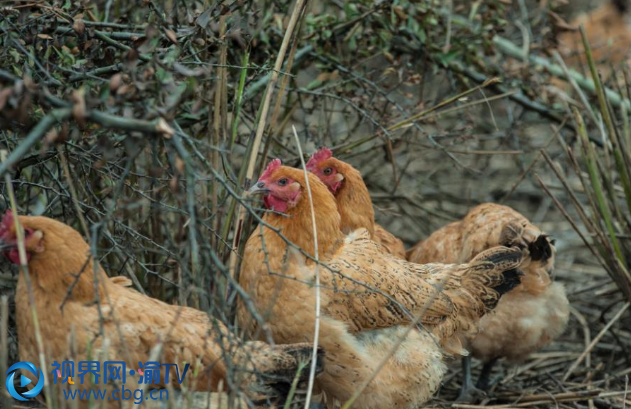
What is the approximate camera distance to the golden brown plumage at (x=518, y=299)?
14.4 ft

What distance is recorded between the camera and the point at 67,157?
3455mm

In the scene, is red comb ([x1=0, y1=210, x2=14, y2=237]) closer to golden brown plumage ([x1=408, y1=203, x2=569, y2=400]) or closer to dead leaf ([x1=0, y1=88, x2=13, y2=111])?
dead leaf ([x1=0, y1=88, x2=13, y2=111])

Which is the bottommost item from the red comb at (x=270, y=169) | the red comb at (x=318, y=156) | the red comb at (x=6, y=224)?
the red comb at (x=318, y=156)

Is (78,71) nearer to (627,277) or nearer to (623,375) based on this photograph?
(627,277)

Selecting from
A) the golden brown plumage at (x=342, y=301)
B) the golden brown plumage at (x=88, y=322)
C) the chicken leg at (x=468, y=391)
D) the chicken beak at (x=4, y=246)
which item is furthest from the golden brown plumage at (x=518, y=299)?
the chicken beak at (x=4, y=246)

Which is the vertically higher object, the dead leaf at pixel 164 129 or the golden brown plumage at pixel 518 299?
the dead leaf at pixel 164 129

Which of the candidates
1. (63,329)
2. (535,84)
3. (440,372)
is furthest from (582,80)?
(63,329)

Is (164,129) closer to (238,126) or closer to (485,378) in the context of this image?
(238,126)

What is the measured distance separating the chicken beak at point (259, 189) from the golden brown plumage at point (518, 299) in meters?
1.41

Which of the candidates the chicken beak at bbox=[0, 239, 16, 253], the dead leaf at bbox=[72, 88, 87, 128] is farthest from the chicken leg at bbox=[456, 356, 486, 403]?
the dead leaf at bbox=[72, 88, 87, 128]

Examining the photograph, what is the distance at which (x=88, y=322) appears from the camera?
290 centimetres

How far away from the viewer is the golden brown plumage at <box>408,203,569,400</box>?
14.4ft

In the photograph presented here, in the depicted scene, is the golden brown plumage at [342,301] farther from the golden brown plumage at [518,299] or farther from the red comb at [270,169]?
the golden brown plumage at [518,299]

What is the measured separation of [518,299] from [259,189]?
1842mm
